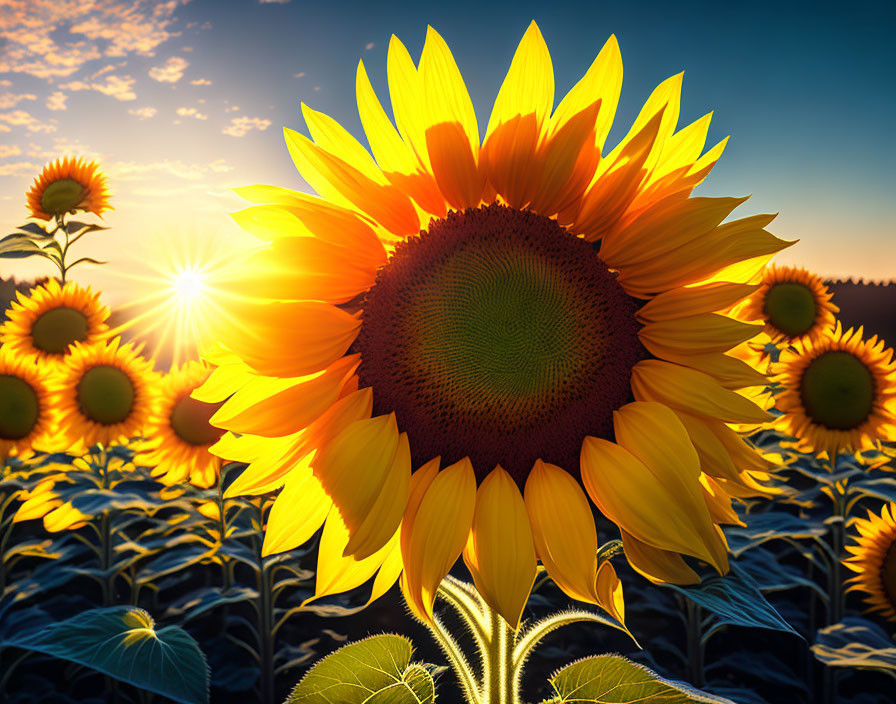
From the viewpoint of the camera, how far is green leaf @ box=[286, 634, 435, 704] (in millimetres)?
854

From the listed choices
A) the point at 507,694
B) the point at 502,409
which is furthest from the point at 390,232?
the point at 507,694

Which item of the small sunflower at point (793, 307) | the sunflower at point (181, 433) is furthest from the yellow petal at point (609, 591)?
the small sunflower at point (793, 307)

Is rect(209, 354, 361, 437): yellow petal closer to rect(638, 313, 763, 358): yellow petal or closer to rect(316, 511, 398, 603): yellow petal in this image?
rect(316, 511, 398, 603): yellow petal

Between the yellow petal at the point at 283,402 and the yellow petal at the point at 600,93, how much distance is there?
15.9 inches

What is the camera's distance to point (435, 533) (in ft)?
2.24

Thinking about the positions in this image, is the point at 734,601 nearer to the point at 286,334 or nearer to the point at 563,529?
the point at 563,529

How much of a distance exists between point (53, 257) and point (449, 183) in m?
3.70

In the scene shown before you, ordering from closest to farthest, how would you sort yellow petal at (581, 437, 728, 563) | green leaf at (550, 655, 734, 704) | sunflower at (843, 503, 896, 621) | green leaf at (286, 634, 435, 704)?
yellow petal at (581, 437, 728, 563), green leaf at (550, 655, 734, 704), green leaf at (286, 634, 435, 704), sunflower at (843, 503, 896, 621)

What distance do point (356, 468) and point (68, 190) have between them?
177 inches

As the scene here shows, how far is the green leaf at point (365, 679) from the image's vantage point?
2.80 feet

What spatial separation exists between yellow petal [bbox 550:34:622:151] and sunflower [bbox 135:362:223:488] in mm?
2238

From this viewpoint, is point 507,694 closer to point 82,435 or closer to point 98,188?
point 82,435

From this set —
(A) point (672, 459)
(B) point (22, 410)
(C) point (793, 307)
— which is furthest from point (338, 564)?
(C) point (793, 307)

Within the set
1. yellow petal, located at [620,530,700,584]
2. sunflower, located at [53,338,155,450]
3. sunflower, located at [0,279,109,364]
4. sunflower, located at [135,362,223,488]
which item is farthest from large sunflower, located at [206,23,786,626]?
sunflower, located at [0,279,109,364]
